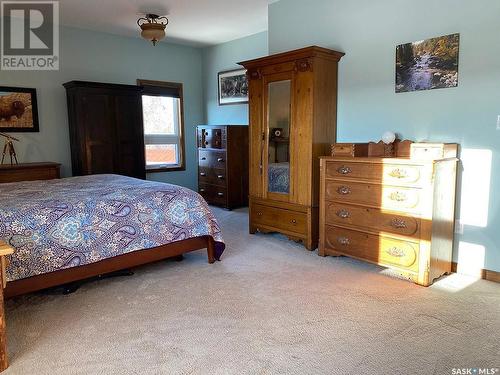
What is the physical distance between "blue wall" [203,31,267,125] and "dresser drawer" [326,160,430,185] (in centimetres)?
283

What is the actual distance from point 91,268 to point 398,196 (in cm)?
239

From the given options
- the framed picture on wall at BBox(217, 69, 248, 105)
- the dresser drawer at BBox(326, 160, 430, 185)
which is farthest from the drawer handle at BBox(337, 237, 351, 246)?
the framed picture on wall at BBox(217, 69, 248, 105)

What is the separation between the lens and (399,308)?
98.3 inches

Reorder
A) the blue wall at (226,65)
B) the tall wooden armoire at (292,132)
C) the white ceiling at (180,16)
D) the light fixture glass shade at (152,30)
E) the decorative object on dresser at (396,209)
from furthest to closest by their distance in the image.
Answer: the blue wall at (226,65)
the white ceiling at (180,16)
the light fixture glass shade at (152,30)
the tall wooden armoire at (292,132)
the decorative object on dresser at (396,209)

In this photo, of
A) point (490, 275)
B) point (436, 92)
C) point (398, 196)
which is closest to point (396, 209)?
point (398, 196)

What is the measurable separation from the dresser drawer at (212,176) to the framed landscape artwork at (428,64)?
2965mm

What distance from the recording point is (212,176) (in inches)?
231

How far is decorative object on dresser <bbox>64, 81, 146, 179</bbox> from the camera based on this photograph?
493 cm

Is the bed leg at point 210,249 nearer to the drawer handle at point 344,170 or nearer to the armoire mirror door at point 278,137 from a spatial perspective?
the armoire mirror door at point 278,137

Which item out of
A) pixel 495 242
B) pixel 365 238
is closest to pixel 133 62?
pixel 365 238

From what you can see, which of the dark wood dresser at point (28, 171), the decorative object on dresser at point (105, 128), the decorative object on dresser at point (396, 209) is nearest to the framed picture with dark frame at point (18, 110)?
the decorative object on dresser at point (105, 128)

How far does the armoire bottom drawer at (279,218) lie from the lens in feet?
12.5

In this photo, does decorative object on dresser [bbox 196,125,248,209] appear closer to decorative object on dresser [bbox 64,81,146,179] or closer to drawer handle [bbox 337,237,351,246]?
decorative object on dresser [bbox 64,81,146,179]

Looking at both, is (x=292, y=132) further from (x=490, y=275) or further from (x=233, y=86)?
(x=233, y=86)
